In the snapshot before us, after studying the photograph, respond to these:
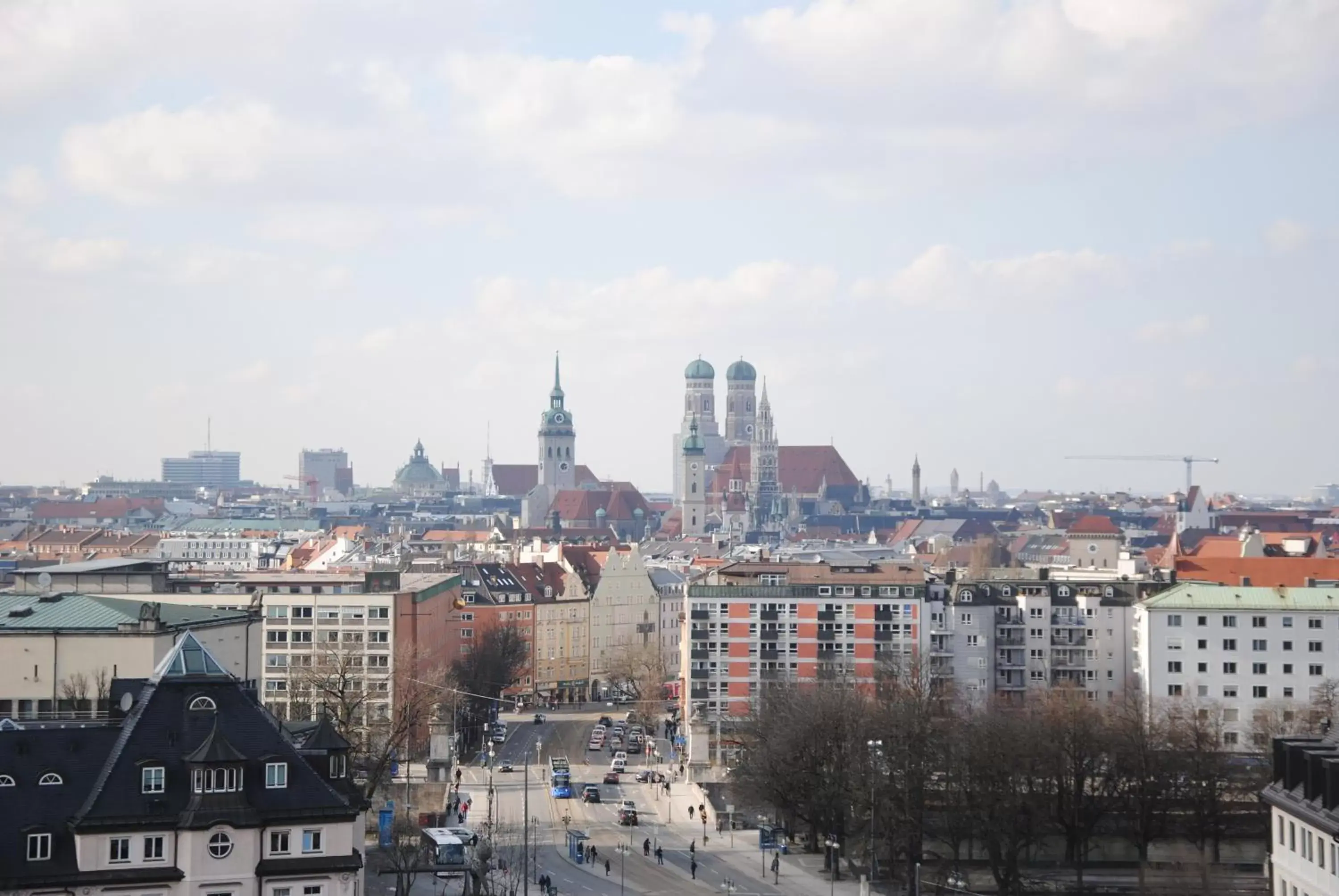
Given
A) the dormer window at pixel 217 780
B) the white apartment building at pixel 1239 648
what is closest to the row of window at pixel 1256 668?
the white apartment building at pixel 1239 648

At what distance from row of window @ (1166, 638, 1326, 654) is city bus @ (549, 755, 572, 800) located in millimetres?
28182

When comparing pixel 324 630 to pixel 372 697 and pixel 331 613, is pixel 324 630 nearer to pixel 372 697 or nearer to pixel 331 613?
pixel 331 613

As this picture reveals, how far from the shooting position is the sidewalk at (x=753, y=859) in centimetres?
7300

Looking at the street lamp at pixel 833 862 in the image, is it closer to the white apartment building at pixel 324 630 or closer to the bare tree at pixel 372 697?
the bare tree at pixel 372 697

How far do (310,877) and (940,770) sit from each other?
123ft

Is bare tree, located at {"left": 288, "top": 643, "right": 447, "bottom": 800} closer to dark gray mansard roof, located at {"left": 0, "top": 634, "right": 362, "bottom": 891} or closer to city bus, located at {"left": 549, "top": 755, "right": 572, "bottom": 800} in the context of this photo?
city bus, located at {"left": 549, "top": 755, "right": 572, "bottom": 800}

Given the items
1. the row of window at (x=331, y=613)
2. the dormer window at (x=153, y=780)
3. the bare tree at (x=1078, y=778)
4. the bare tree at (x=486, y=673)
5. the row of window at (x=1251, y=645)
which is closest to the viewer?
the dormer window at (x=153, y=780)

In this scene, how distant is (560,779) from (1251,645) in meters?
32.9

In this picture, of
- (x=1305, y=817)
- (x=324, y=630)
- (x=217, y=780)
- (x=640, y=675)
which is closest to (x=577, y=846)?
(x=1305, y=817)

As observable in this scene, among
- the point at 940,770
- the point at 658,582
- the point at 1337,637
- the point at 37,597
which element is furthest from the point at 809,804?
the point at 658,582

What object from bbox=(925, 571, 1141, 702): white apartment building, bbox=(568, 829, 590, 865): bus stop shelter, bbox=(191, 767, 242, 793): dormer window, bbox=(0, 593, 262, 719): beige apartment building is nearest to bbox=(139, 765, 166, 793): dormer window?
bbox=(191, 767, 242, 793): dormer window

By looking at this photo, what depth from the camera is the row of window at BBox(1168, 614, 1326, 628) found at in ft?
351

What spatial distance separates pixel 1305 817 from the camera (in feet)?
175

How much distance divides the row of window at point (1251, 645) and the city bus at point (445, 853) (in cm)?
4383
